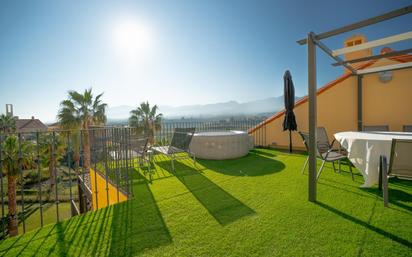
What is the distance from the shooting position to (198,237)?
2016 millimetres

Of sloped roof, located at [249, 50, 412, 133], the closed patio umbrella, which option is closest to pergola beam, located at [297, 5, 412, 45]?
the closed patio umbrella

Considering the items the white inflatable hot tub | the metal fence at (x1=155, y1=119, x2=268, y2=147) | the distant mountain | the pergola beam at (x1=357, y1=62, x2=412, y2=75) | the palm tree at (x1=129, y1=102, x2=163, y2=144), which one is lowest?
the white inflatable hot tub

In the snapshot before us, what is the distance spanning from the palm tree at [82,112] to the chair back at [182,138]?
7.17 metres

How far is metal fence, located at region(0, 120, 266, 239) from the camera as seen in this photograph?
2.65 m

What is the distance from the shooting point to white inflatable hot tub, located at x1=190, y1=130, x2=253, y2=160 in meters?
5.98

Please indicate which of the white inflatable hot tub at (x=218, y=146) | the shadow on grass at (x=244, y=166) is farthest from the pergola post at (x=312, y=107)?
the white inflatable hot tub at (x=218, y=146)

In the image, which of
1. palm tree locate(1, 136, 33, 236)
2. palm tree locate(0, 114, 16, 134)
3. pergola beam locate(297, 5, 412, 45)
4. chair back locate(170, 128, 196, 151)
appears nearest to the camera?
pergola beam locate(297, 5, 412, 45)

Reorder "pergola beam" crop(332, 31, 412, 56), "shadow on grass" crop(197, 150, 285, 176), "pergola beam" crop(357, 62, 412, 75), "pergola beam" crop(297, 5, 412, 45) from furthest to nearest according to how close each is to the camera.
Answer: "pergola beam" crop(357, 62, 412, 75) → "shadow on grass" crop(197, 150, 285, 176) → "pergola beam" crop(332, 31, 412, 56) → "pergola beam" crop(297, 5, 412, 45)

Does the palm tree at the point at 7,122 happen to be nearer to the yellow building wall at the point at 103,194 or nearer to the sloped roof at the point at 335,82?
the yellow building wall at the point at 103,194

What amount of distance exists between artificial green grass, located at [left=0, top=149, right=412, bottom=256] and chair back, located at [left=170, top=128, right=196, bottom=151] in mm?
1769

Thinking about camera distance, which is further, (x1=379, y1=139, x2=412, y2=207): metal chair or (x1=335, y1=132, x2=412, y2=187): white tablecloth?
(x1=335, y1=132, x2=412, y2=187): white tablecloth

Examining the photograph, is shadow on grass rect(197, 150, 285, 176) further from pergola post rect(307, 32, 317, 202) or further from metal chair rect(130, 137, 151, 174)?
metal chair rect(130, 137, 151, 174)

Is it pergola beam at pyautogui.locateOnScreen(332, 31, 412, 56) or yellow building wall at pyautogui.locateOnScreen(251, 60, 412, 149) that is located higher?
pergola beam at pyautogui.locateOnScreen(332, 31, 412, 56)

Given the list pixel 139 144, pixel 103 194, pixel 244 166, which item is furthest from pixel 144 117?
pixel 244 166
